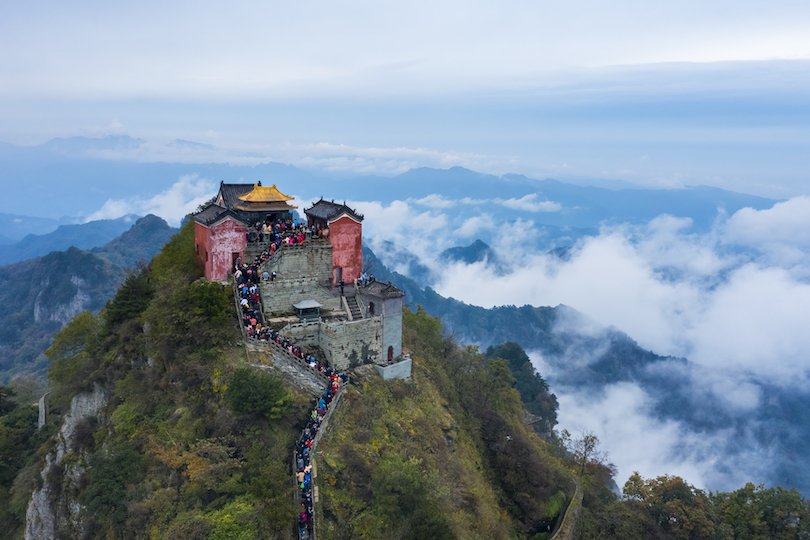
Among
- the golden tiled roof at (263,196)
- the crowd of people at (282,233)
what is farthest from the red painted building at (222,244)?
the golden tiled roof at (263,196)

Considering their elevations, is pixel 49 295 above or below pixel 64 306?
above

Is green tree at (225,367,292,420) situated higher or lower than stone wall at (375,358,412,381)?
higher

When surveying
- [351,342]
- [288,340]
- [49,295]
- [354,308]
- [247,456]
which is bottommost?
[49,295]

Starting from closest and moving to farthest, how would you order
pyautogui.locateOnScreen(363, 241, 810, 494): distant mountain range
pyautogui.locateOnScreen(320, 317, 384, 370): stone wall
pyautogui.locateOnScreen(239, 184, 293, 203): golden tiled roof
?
pyautogui.locateOnScreen(320, 317, 384, 370): stone wall → pyautogui.locateOnScreen(239, 184, 293, 203): golden tiled roof → pyautogui.locateOnScreen(363, 241, 810, 494): distant mountain range

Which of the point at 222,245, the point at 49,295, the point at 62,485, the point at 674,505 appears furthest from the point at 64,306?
the point at 674,505

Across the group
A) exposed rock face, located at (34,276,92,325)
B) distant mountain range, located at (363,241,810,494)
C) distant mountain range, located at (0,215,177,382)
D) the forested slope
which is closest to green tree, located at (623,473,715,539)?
the forested slope

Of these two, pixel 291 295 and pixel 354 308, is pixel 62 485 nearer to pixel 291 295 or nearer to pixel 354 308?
pixel 291 295

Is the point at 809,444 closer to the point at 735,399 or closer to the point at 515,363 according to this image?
the point at 735,399

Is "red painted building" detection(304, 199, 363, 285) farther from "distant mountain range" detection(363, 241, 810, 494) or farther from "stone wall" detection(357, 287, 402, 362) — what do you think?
"distant mountain range" detection(363, 241, 810, 494)
